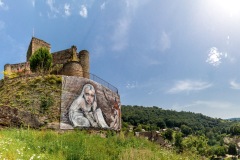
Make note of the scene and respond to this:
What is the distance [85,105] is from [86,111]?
0.68 metres

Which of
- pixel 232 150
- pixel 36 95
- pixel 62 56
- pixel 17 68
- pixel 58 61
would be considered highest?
pixel 62 56

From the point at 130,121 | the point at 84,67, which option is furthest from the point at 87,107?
the point at 130,121

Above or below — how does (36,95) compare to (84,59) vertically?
below

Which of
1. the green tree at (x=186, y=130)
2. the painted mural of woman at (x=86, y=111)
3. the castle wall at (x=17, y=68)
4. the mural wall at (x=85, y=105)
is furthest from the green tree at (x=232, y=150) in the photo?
the painted mural of woman at (x=86, y=111)

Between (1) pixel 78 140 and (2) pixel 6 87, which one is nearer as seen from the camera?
(1) pixel 78 140

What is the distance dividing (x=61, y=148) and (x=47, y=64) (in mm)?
27473

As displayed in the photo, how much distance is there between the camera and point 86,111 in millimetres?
28016

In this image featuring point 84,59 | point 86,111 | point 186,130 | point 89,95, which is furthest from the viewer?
point 186,130

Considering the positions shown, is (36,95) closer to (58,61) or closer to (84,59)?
(84,59)

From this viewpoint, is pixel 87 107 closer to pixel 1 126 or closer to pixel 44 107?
pixel 44 107

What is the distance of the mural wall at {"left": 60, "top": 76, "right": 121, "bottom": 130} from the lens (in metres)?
26.5

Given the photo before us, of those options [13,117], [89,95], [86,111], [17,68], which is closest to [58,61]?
[17,68]

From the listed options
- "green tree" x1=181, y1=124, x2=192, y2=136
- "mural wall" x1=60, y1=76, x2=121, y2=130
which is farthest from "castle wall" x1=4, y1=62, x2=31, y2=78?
"green tree" x1=181, y1=124, x2=192, y2=136

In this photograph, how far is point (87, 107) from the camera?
28.4 metres
